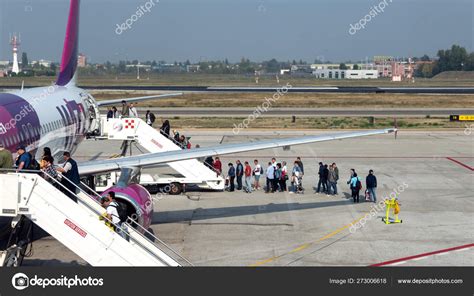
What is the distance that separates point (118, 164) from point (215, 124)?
42.9 m

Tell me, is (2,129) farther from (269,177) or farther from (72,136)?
(269,177)

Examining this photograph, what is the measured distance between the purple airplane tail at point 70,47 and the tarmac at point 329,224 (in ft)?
24.2

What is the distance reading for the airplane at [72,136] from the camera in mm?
24078

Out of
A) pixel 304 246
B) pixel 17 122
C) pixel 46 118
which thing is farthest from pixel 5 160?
pixel 304 246

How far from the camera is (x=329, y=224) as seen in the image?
2833 centimetres

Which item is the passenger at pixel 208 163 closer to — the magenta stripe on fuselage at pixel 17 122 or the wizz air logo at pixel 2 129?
the magenta stripe on fuselage at pixel 17 122

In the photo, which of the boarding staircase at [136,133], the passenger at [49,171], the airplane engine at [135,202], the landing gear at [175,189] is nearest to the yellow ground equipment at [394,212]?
the airplane engine at [135,202]

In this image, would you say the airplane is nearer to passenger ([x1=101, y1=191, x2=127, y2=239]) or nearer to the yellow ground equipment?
the yellow ground equipment

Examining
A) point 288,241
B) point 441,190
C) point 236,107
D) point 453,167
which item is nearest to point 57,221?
point 288,241

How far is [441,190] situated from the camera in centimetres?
3556

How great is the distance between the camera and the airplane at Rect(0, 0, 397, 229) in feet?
79.0

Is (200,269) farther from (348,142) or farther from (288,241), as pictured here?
(348,142)

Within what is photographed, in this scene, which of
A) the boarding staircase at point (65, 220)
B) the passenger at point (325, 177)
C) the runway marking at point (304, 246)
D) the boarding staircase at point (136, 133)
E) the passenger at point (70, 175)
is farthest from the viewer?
the boarding staircase at point (136, 133)

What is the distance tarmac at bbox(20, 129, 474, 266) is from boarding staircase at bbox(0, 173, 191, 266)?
4968 mm
